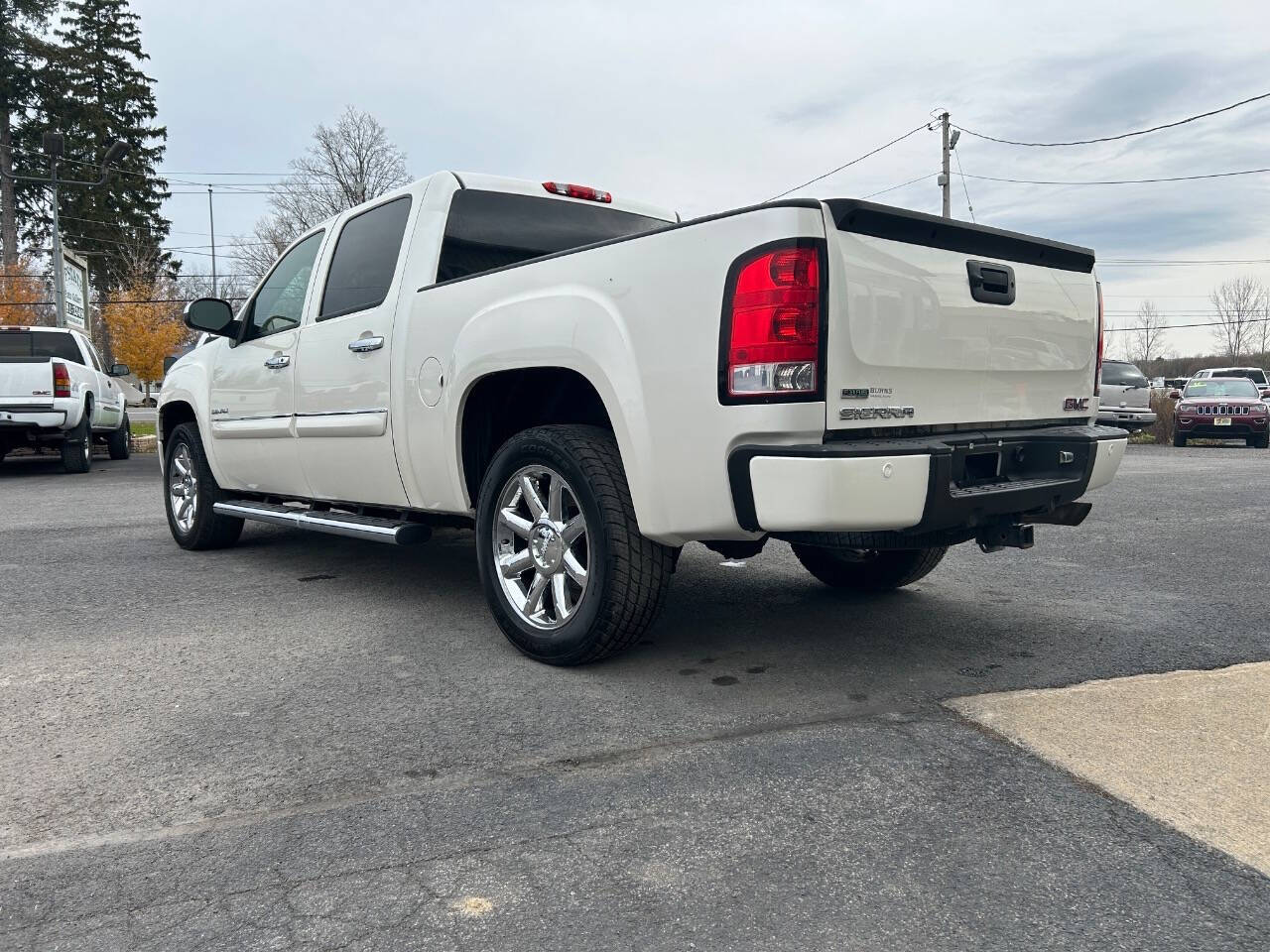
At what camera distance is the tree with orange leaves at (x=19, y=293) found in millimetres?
37062

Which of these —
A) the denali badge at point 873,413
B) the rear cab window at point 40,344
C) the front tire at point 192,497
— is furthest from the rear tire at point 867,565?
the rear cab window at point 40,344

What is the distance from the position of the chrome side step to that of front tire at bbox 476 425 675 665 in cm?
60

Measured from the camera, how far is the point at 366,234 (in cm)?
504

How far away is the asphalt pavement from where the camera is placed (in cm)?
200

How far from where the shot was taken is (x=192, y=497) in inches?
261

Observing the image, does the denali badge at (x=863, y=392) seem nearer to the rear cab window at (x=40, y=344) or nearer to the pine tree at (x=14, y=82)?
the rear cab window at (x=40, y=344)

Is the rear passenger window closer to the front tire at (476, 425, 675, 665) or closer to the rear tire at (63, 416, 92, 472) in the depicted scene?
the front tire at (476, 425, 675, 665)

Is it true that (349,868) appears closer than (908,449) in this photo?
Yes

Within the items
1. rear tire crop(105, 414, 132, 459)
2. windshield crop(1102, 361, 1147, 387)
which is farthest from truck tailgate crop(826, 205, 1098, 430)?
windshield crop(1102, 361, 1147, 387)

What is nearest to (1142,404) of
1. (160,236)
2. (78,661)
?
(78,661)

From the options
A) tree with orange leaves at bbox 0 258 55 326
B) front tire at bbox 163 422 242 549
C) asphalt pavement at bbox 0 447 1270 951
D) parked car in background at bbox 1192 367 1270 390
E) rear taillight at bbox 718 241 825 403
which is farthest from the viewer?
tree with orange leaves at bbox 0 258 55 326

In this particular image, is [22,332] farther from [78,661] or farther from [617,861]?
[617,861]

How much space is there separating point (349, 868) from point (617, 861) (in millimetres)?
610

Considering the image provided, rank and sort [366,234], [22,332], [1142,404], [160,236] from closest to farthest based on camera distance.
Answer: [366,234], [22,332], [1142,404], [160,236]
